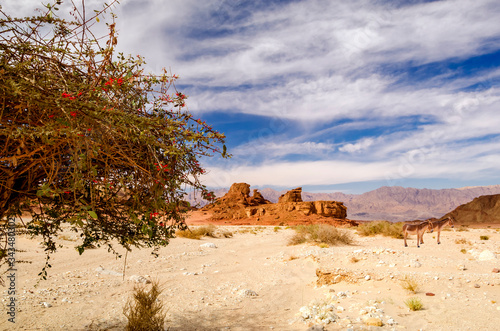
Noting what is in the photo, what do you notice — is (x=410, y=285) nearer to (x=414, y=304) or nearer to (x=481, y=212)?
(x=414, y=304)

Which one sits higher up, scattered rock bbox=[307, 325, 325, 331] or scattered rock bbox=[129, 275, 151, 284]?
scattered rock bbox=[129, 275, 151, 284]

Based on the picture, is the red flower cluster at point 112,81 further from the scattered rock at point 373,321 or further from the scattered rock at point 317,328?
the scattered rock at point 373,321

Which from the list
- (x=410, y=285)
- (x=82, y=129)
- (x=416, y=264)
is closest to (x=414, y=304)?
(x=410, y=285)

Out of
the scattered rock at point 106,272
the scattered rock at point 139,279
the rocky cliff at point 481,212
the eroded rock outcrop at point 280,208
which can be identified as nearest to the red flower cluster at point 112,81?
the scattered rock at point 139,279

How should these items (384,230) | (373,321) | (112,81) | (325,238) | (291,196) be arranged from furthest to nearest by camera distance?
1. (291,196)
2. (384,230)
3. (325,238)
4. (373,321)
5. (112,81)

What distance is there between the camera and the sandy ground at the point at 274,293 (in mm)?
5613

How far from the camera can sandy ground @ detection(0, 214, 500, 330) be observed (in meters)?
5.61

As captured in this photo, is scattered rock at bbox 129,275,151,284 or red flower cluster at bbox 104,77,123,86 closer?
red flower cluster at bbox 104,77,123,86

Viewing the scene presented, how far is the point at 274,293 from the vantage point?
26.1ft

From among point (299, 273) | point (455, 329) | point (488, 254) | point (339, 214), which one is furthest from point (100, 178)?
point (339, 214)

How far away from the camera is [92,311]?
21.7 feet

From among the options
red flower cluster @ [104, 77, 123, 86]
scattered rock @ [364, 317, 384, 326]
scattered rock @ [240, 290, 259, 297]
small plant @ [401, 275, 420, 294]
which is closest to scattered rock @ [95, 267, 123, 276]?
scattered rock @ [240, 290, 259, 297]

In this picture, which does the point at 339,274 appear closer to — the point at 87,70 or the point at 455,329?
the point at 455,329

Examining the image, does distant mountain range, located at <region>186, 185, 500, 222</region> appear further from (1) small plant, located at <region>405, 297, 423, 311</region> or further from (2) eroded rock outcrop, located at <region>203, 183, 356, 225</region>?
(1) small plant, located at <region>405, 297, 423, 311</region>
